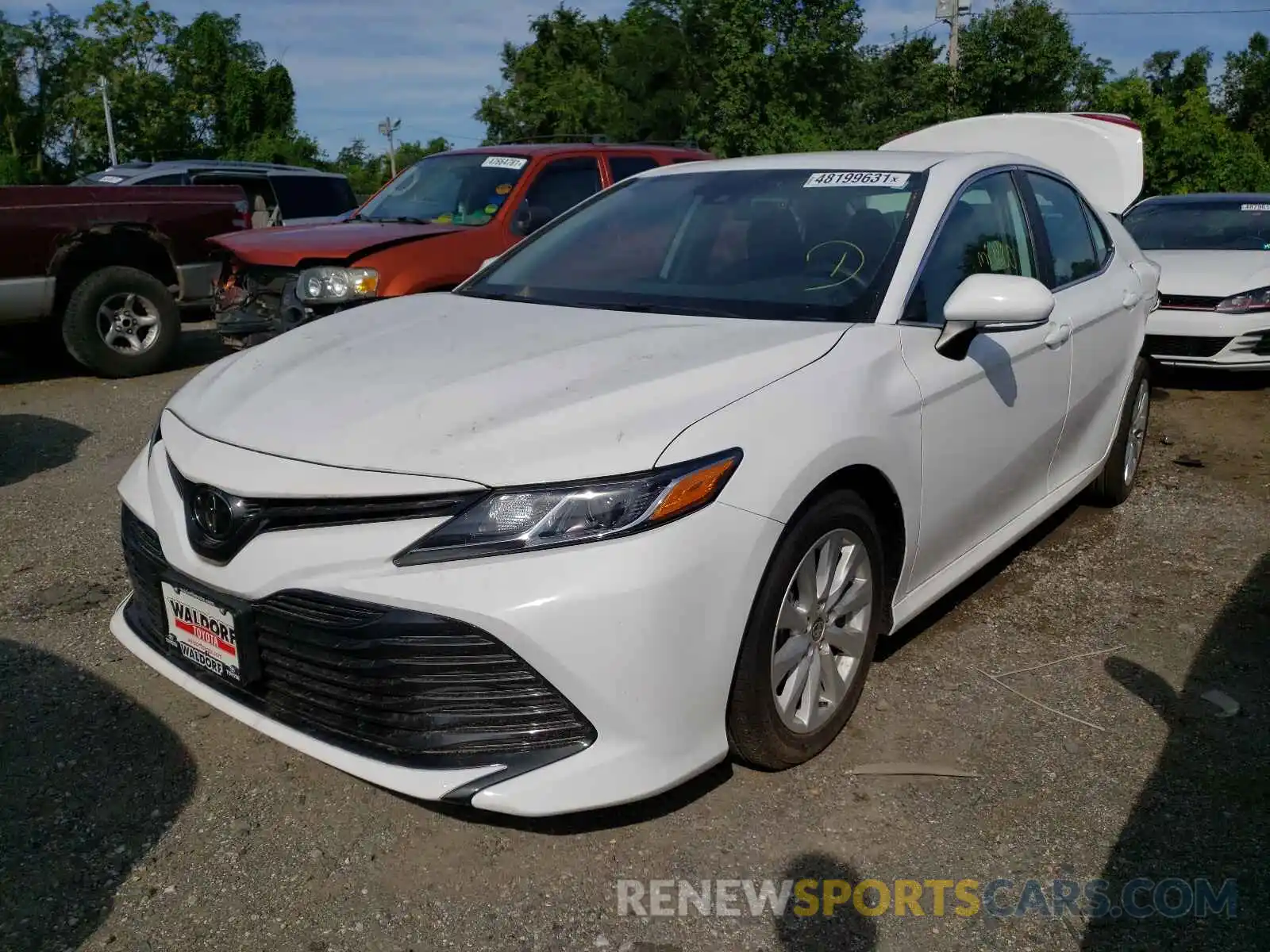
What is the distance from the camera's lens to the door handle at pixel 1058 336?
361 centimetres

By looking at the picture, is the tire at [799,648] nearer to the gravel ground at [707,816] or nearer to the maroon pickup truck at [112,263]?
the gravel ground at [707,816]

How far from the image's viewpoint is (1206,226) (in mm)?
8789

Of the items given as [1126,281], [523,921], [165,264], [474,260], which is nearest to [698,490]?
[523,921]

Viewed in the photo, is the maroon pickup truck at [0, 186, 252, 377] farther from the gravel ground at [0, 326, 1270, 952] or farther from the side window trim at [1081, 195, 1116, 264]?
the side window trim at [1081, 195, 1116, 264]

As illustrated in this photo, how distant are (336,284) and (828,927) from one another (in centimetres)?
479

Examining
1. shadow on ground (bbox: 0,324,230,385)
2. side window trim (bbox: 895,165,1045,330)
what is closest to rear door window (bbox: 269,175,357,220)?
shadow on ground (bbox: 0,324,230,385)

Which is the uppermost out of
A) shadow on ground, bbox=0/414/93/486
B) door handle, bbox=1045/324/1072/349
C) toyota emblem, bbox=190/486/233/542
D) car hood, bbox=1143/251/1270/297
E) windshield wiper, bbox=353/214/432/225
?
windshield wiper, bbox=353/214/432/225

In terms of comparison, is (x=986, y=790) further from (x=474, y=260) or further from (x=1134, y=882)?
(x=474, y=260)

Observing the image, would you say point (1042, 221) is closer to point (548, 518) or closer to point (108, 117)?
point (548, 518)

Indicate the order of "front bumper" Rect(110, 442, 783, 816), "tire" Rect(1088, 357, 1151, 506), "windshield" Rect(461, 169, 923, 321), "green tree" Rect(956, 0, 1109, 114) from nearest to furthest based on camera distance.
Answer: "front bumper" Rect(110, 442, 783, 816) → "windshield" Rect(461, 169, 923, 321) → "tire" Rect(1088, 357, 1151, 506) → "green tree" Rect(956, 0, 1109, 114)

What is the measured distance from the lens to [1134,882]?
240cm

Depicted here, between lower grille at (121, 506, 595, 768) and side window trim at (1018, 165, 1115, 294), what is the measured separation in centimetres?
259

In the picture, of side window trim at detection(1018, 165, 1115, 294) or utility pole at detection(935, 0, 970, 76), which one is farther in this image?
utility pole at detection(935, 0, 970, 76)

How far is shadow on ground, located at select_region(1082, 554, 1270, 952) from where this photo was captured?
226 centimetres
